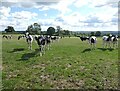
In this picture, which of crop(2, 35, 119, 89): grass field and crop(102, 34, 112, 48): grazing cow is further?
crop(102, 34, 112, 48): grazing cow

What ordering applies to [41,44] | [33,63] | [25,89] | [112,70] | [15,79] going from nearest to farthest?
[25,89], [15,79], [112,70], [33,63], [41,44]

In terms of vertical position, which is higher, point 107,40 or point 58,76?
point 107,40

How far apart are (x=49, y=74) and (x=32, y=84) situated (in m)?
2.19

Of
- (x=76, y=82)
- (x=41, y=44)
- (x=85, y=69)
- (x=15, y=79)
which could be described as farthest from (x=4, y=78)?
(x=41, y=44)

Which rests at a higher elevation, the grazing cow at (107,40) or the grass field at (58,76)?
the grazing cow at (107,40)

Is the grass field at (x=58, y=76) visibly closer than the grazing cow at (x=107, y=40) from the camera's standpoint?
Yes

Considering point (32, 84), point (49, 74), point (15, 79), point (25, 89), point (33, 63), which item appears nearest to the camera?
point (25, 89)

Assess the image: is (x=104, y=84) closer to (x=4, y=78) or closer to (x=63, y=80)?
(x=63, y=80)

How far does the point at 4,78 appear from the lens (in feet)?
41.5

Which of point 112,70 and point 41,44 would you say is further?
point 41,44

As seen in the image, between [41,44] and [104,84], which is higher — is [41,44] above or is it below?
above

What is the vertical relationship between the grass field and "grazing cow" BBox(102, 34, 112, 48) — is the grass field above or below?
below

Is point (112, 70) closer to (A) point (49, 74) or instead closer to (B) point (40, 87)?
(A) point (49, 74)

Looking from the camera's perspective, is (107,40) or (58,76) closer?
(58,76)
